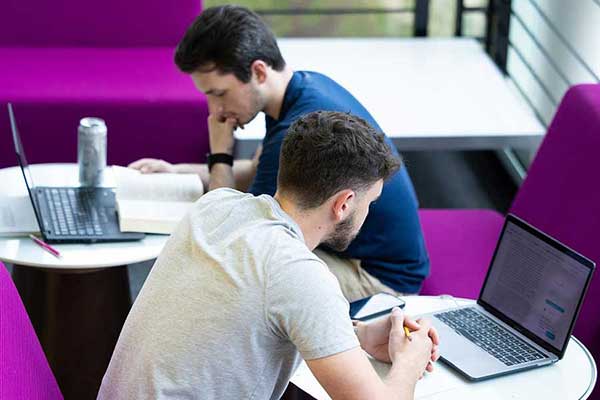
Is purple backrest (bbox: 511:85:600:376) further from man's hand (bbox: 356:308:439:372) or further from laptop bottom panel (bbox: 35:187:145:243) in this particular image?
laptop bottom panel (bbox: 35:187:145:243)

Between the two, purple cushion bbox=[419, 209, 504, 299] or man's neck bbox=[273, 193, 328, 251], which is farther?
purple cushion bbox=[419, 209, 504, 299]

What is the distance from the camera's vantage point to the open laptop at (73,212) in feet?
8.34

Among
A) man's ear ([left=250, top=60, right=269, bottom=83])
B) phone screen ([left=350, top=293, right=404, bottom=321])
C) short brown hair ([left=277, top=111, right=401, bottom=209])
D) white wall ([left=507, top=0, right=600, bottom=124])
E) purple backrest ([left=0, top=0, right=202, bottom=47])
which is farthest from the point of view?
purple backrest ([left=0, top=0, right=202, bottom=47])

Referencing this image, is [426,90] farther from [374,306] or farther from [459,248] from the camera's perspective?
[374,306]

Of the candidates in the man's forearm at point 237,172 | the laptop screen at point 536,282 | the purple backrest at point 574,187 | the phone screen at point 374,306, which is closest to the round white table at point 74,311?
the man's forearm at point 237,172

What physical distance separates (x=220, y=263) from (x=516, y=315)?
2.35 feet

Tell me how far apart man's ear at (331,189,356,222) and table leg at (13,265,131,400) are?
1.02 m

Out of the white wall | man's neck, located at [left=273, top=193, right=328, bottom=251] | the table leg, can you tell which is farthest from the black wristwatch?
the white wall

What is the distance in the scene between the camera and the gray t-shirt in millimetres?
1686

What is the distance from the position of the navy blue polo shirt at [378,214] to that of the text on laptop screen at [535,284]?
38 centimetres

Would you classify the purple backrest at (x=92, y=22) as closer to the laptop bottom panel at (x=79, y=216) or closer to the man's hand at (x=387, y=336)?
the laptop bottom panel at (x=79, y=216)

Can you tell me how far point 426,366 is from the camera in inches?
76.8

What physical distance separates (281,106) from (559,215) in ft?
2.42

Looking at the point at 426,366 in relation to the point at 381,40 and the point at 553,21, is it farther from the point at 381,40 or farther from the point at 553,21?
the point at 381,40
